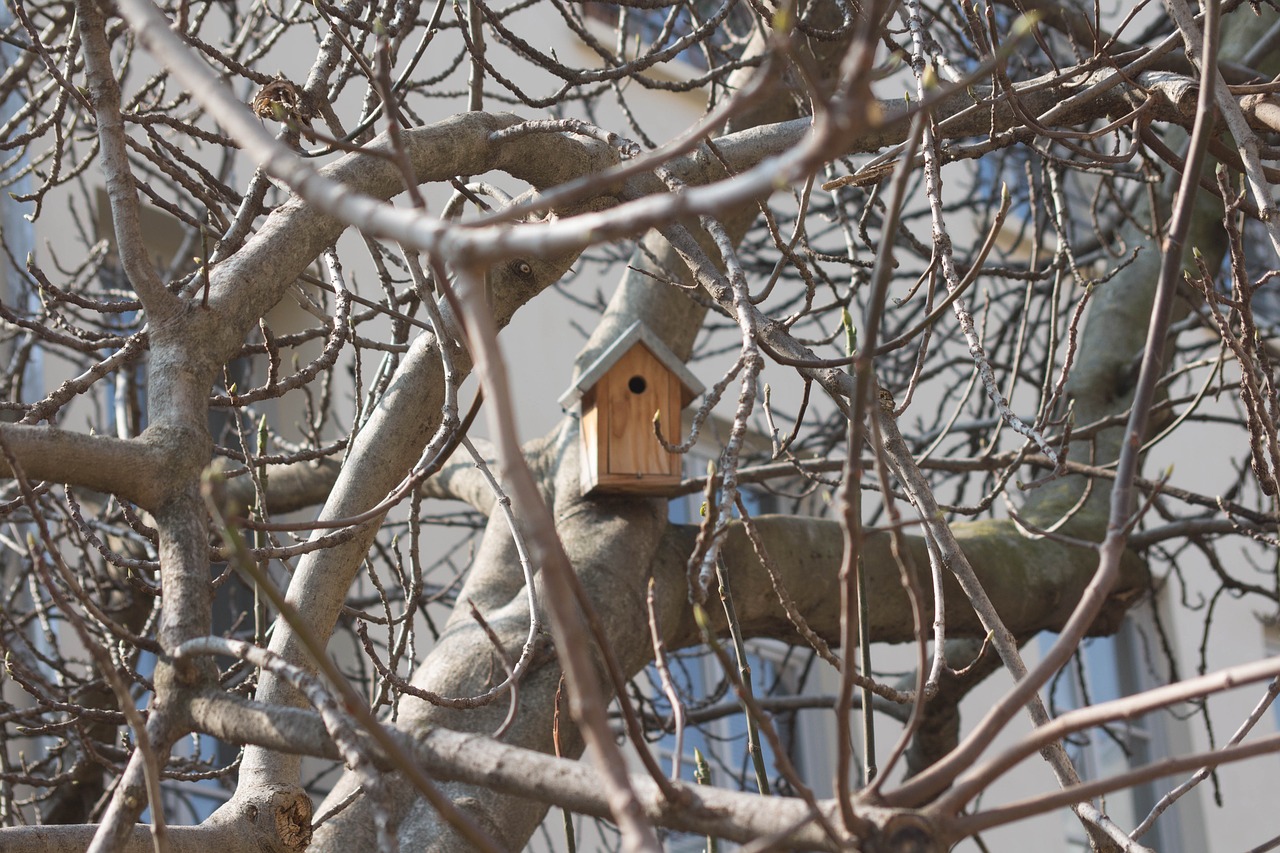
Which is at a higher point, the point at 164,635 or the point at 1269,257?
the point at 1269,257

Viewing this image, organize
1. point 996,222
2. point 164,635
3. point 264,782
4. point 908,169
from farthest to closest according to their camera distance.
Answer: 1. point 264,782
2. point 996,222
3. point 164,635
4. point 908,169

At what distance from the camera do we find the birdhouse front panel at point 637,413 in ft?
9.80

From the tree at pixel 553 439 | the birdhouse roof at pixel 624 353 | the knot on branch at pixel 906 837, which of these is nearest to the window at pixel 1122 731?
the tree at pixel 553 439

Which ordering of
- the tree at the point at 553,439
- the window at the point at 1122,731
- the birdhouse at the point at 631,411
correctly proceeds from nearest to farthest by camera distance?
the tree at the point at 553,439 → the birdhouse at the point at 631,411 → the window at the point at 1122,731

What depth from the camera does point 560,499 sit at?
315 cm

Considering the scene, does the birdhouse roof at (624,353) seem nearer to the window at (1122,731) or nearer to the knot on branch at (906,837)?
the knot on branch at (906,837)

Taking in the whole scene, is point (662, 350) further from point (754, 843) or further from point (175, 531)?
point (754, 843)

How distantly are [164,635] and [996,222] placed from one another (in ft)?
3.20

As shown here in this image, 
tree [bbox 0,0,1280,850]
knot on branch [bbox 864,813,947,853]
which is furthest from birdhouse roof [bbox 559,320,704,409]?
knot on branch [bbox 864,813,947,853]

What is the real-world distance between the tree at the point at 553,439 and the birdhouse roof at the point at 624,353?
0.15 metres

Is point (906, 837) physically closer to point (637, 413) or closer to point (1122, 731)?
point (637, 413)

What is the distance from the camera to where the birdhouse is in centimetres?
299

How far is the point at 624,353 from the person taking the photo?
3.08 metres

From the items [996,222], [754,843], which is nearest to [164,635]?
[754,843]
